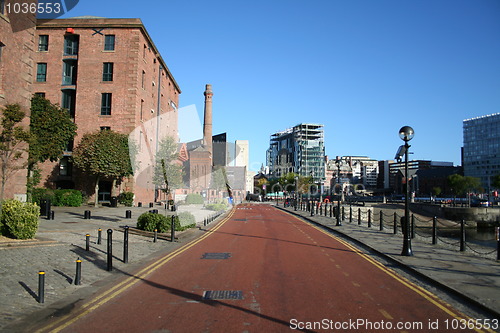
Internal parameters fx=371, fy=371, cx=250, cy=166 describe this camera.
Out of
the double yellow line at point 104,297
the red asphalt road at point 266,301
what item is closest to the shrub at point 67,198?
the double yellow line at point 104,297

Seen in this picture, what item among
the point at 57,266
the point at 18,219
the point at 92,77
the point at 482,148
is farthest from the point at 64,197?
the point at 482,148

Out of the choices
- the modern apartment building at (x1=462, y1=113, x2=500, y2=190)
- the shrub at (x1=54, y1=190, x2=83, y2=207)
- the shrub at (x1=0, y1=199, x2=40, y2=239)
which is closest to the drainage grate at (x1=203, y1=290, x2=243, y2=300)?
the shrub at (x1=0, y1=199, x2=40, y2=239)

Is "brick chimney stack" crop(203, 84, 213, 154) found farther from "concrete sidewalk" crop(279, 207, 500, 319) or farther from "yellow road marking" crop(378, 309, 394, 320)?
"yellow road marking" crop(378, 309, 394, 320)

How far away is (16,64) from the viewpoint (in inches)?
685

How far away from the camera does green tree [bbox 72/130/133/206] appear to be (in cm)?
3706

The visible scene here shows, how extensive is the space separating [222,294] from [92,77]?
4171 cm

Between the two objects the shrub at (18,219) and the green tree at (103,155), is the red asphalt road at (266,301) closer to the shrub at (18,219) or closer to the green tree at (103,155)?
the shrub at (18,219)

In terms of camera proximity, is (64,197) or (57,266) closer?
(57,266)

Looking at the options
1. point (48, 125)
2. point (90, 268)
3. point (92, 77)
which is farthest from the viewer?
point (92, 77)

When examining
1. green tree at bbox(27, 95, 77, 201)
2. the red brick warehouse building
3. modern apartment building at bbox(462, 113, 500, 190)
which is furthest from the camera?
modern apartment building at bbox(462, 113, 500, 190)

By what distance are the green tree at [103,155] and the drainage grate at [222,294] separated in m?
32.3

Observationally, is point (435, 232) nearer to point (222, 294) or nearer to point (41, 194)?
point (222, 294)

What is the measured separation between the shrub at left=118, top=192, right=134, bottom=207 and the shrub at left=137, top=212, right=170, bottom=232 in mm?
23298

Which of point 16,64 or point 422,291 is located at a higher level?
point 16,64
